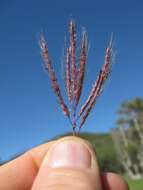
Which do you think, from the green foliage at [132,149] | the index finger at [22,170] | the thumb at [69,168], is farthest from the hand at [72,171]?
Result: the green foliage at [132,149]

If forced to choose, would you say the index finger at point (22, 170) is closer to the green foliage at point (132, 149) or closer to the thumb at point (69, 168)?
the thumb at point (69, 168)

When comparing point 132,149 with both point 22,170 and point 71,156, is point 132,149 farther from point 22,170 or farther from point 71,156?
point 71,156

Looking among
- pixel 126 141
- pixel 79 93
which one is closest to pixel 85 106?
pixel 79 93

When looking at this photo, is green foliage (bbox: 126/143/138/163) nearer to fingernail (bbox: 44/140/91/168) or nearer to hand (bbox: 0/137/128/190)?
hand (bbox: 0/137/128/190)

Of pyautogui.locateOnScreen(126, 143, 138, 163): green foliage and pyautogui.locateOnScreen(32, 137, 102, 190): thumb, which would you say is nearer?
pyautogui.locateOnScreen(32, 137, 102, 190): thumb

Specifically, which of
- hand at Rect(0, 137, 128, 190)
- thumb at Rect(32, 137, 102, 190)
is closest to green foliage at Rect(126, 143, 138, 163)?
hand at Rect(0, 137, 128, 190)

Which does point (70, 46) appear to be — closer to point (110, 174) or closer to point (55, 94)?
point (55, 94)

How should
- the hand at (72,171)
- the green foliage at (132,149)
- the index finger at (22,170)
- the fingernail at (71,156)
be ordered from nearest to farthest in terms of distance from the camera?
the hand at (72,171) < the fingernail at (71,156) < the index finger at (22,170) < the green foliage at (132,149)
